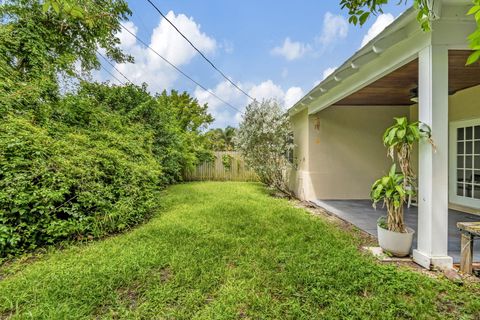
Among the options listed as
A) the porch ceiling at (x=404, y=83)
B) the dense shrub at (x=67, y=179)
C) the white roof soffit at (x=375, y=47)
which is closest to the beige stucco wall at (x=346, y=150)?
the porch ceiling at (x=404, y=83)

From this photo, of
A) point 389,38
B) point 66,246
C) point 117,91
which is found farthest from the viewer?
point 117,91

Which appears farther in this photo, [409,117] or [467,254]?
[409,117]

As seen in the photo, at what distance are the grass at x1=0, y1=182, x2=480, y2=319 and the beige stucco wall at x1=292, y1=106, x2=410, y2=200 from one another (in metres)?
3.34

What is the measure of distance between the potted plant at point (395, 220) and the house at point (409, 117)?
0.17 metres

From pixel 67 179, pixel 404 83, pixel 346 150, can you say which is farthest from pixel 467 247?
pixel 67 179

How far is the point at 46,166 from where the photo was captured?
370 cm

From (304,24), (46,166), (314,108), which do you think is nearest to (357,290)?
(46,166)

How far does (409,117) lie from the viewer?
6980 mm

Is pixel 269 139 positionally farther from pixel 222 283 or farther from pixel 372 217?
pixel 222 283

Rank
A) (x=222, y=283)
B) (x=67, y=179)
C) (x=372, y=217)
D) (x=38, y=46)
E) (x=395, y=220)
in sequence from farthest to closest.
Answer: (x=38, y=46), (x=372, y=217), (x=67, y=179), (x=395, y=220), (x=222, y=283)

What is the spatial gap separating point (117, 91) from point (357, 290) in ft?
28.8

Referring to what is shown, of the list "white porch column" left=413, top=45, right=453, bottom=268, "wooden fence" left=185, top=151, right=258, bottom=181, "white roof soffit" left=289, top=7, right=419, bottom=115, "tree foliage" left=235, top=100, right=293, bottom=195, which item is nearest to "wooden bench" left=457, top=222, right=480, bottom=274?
"white porch column" left=413, top=45, right=453, bottom=268

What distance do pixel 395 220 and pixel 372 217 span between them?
7.29 feet

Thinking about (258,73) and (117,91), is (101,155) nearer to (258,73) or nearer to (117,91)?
(117,91)
